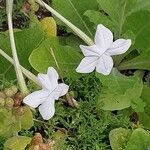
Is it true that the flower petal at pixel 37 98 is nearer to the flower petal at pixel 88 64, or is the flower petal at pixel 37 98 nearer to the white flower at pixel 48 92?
the white flower at pixel 48 92

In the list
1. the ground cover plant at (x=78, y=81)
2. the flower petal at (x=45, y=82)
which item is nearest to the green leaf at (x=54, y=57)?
the ground cover plant at (x=78, y=81)

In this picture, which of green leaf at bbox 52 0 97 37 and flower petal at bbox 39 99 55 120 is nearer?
flower petal at bbox 39 99 55 120

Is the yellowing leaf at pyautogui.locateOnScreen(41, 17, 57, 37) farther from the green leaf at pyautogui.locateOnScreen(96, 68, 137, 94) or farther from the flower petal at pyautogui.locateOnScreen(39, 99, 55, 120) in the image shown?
the flower petal at pyautogui.locateOnScreen(39, 99, 55, 120)

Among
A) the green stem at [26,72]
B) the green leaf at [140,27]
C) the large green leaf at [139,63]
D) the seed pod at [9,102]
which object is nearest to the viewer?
the seed pod at [9,102]

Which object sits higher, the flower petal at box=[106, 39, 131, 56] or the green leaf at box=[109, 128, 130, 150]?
the flower petal at box=[106, 39, 131, 56]

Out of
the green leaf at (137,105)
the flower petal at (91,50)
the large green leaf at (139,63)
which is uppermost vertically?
the flower petal at (91,50)

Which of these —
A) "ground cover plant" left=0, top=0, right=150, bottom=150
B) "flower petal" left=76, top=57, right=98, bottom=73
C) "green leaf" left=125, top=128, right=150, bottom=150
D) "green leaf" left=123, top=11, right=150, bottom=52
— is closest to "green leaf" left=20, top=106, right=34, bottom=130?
"ground cover plant" left=0, top=0, right=150, bottom=150

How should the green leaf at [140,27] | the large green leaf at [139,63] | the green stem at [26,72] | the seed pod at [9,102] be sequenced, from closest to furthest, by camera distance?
the seed pod at [9,102] → the green stem at [26,72] → the green leaf at [140,27] → the large green leaf at [139,63]

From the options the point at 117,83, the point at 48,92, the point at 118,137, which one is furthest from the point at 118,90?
the point at 48,92
